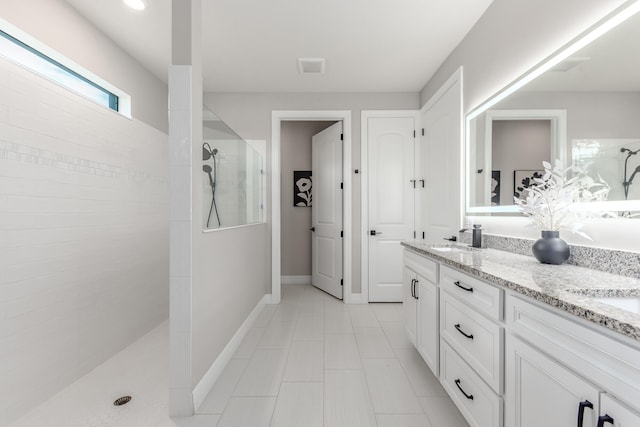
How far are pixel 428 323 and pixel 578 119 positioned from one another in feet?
4.57

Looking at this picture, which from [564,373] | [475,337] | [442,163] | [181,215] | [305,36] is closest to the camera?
[564,373]

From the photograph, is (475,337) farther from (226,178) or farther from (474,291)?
(226,178)

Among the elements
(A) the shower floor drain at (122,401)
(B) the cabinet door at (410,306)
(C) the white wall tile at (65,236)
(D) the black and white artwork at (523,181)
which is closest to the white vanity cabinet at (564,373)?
(D) the black and white artwork at (523,181)

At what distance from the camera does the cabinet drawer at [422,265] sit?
1.78 meters

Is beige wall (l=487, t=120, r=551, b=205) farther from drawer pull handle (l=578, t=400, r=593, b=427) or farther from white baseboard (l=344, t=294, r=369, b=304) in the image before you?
white baseboard (l=344, t=294, r=369, b=304)

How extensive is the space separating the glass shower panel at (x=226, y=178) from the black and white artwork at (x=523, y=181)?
197 centimetres

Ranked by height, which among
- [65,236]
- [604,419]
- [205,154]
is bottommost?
[604,419]

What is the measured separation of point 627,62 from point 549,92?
0.40m

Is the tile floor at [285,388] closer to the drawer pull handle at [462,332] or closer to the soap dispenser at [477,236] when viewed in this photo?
the drawer pull handle at [462,332]

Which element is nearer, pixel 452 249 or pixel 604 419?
pixel 604 419

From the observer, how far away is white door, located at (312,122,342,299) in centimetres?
371

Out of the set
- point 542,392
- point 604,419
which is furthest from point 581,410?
point 542,392

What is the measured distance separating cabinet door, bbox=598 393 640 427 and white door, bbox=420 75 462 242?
6.50 ft

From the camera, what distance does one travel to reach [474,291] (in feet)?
4.33
